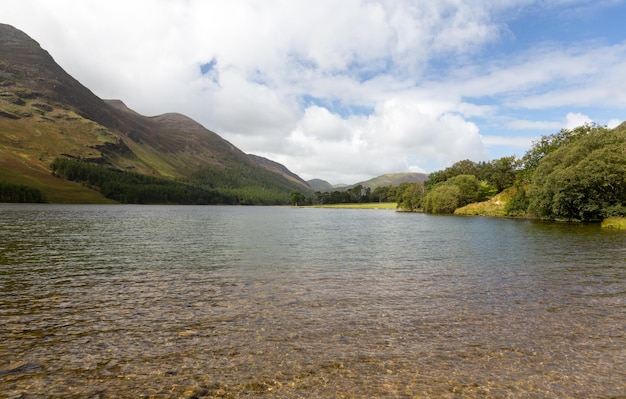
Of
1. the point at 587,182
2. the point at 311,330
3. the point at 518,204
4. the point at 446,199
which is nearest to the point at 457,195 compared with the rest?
the point at 446,199

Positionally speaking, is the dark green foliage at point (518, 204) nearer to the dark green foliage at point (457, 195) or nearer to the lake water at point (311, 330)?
the dark green foliage at point (457, 195)

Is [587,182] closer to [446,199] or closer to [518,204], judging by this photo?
[518,204]

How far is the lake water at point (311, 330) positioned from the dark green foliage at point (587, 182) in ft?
214

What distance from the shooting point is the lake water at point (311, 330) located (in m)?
11.5

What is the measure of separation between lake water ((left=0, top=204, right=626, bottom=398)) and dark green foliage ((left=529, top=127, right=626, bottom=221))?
65.3m

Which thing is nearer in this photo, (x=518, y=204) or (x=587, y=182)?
(x=587, y=182)

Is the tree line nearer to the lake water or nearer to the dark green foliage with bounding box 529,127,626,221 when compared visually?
the dark green foliage with bounding box 529,127,626,221

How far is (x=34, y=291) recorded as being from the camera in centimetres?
2230

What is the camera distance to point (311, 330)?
1620cm

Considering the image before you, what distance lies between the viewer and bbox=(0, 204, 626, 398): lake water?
11.5m

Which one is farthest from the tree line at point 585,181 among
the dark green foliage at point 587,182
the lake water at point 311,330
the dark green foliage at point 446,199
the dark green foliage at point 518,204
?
the lake water at point 311,330

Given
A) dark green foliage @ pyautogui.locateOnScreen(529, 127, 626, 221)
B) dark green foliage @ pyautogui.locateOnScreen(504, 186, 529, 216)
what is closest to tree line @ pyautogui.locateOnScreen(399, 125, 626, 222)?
dark green foliage @ pyautogui.locateOnScreen(529, 127, 626, 221)

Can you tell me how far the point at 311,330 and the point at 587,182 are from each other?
9595 cm

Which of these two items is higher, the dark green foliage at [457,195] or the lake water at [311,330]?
the dark green foliage at [457,195]
